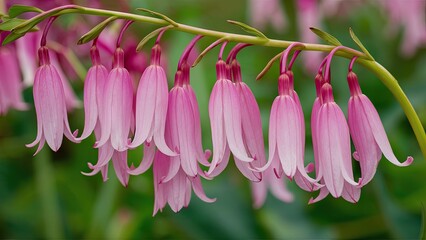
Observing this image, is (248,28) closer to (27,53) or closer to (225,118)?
(225,118)

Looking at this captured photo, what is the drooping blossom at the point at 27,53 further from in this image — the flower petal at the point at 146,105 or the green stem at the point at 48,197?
the flower petal at the point at 146,105

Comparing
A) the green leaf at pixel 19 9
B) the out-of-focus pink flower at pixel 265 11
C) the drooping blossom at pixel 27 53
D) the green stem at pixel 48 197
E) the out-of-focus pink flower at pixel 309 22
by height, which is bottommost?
the green stem at pixel 48 197

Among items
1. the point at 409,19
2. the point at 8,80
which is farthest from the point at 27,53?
the point at 409,19

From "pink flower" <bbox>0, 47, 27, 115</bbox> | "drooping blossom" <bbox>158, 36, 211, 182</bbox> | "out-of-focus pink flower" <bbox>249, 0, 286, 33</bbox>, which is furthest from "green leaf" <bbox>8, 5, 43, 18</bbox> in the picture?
"out-of-focus pink flower" <bbox>249, 0, 286, 33</bbox>

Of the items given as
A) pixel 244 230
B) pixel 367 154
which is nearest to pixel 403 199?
pixel 244 230

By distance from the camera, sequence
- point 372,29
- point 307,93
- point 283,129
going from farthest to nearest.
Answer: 1. point 372,29
2. point 307,93
3. point 283,129

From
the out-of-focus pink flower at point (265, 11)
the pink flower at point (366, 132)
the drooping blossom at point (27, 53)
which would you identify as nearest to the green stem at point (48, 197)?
the drooping blossom at point (27, 53)

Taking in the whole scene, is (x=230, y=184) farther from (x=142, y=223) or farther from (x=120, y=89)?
(x=120, y=89)
